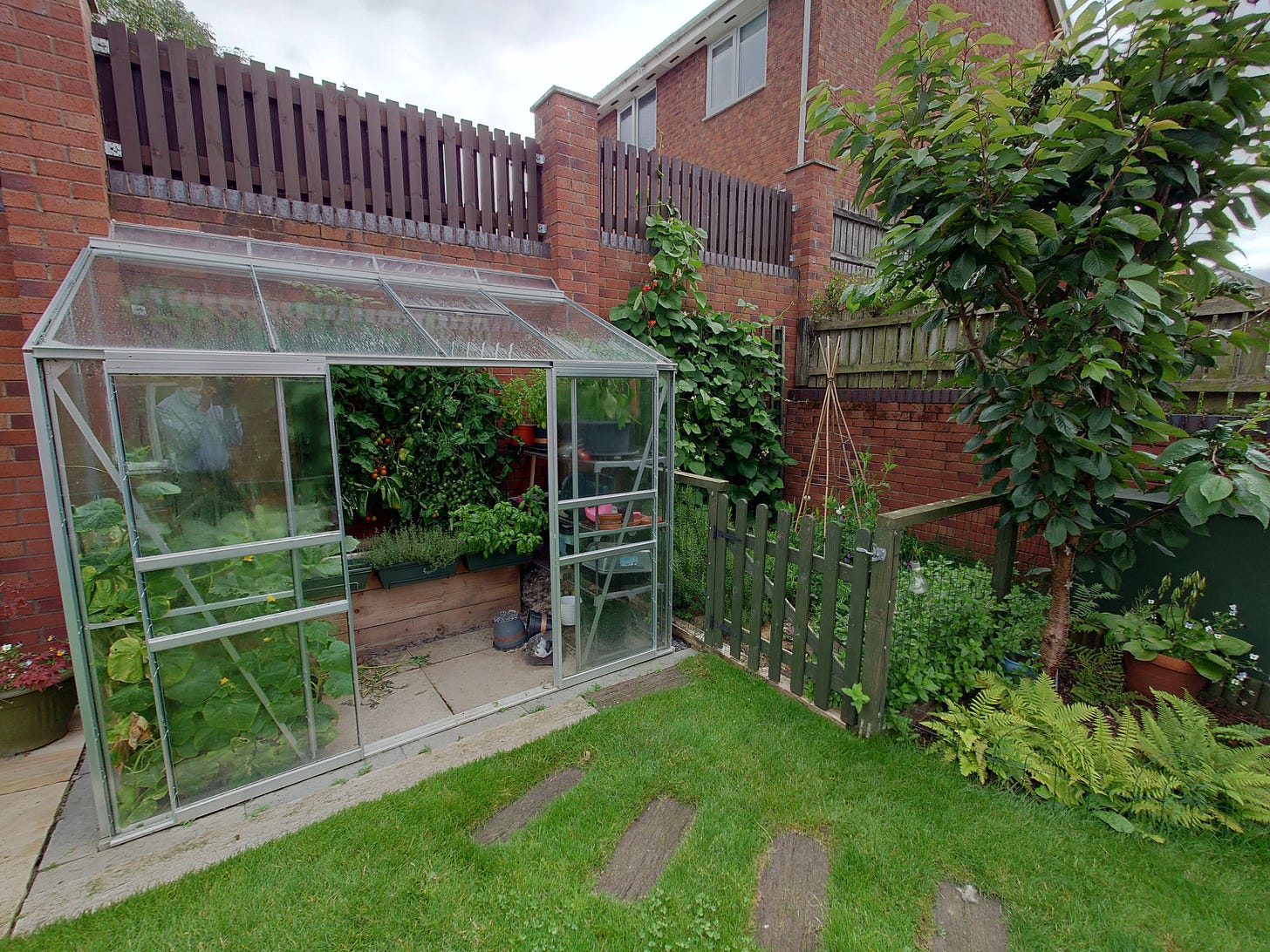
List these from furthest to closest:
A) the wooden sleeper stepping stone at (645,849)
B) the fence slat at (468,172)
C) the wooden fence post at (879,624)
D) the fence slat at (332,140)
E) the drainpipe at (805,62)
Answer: the drainpipe at (805,62), the fence slat at (468,172), the fence slat at (332,140), the wooden fence post at (879,624), the wooden sleeper stepping stone at (645,849)

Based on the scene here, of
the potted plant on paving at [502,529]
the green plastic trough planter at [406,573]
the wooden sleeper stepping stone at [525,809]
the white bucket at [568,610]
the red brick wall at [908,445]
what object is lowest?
the wooden sleeper stepping stone at [525,809]

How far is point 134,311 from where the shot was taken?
2.60 m

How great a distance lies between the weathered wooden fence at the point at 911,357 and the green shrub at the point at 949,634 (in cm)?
148

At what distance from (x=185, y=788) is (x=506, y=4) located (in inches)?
412

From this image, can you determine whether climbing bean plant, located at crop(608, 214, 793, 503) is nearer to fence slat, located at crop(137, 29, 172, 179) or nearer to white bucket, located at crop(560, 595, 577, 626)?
white bucket, located at crop(560, 595, 577, 626)

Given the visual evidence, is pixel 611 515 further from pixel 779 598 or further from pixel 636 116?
pixel 636 116

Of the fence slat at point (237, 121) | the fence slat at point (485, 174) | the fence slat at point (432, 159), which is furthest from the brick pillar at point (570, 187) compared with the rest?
the fence slat at point (237, 121)

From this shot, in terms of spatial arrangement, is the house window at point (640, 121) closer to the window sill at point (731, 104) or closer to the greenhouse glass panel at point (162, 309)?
the window sill at point (731, 104)

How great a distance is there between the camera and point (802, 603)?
3402 millimetres

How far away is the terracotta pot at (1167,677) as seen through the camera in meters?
3.20

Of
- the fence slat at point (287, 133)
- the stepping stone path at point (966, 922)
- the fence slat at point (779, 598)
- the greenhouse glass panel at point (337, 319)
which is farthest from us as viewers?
the fence slat at point (287, 133)

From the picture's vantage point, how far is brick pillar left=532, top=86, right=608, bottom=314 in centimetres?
468

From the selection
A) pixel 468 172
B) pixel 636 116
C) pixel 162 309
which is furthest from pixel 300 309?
pixel 636 116

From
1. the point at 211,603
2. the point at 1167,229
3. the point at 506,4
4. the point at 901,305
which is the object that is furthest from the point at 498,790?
the point at 506,4
